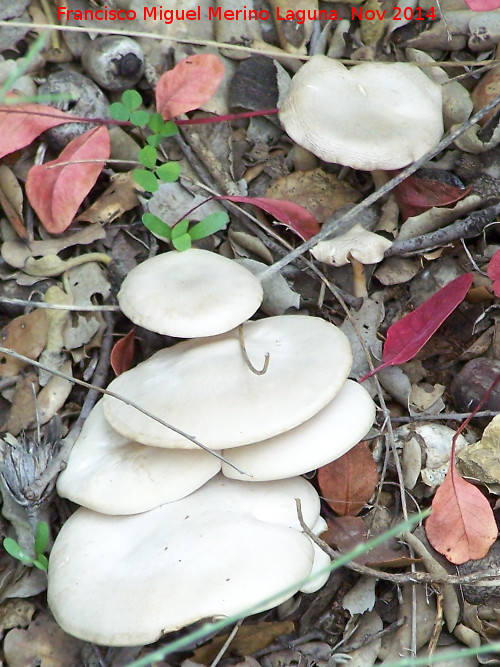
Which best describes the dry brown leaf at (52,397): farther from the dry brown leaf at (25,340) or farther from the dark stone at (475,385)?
the dark stone at (475,385)

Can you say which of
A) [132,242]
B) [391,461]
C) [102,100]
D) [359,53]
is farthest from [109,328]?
[359,53]

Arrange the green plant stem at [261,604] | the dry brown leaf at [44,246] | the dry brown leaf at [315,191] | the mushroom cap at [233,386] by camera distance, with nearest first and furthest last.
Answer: the green plant stem at [261,604]
the mushroom cap at [233,386]
the dry brown leaf at [44,246]
the dry brown leaf at [315,191]

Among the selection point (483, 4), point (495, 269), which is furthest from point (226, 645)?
point (483, 4)

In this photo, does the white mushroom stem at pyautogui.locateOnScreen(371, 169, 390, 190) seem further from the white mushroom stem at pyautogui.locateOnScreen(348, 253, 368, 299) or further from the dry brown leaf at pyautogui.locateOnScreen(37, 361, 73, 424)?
the dry brown leaf at pyautogui.locateOnScreen(37, 361, 73, 424)

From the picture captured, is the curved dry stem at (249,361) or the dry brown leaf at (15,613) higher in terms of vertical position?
the curved dry stem at (249,361)

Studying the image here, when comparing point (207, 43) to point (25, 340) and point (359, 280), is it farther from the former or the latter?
point (25, 340)

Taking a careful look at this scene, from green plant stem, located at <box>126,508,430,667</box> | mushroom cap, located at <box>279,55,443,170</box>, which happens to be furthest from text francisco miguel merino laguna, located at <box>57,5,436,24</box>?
green plant stem, located at <box>126,508,430,667</box>

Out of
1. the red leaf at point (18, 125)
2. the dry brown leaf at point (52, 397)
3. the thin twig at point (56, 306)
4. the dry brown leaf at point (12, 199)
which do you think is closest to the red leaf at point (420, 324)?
the thin twig at point (56, 306)
